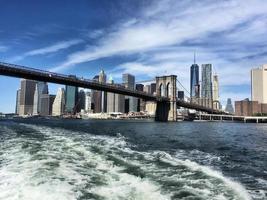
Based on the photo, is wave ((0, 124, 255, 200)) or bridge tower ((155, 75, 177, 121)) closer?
wave ((0, 124, 255, 200))

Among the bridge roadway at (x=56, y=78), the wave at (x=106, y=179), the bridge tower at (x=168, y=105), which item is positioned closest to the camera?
the wave at (x=106, y=179)

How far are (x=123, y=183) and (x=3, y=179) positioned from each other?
3.76 m

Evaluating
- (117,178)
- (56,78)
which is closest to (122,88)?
(56,78)

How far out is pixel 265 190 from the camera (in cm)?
1220

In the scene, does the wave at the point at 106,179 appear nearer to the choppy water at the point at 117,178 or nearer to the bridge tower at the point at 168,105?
the choppy water at the point at 117,178

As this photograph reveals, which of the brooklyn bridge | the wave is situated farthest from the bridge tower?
the wave

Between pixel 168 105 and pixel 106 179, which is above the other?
pixel 168 105

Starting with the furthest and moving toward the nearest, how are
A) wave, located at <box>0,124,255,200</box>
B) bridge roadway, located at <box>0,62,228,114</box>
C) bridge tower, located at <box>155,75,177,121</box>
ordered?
1. bridge tower, located at <box>155,75,177,121</box>
2. bridge roadway, located at <box>0,62,228,114</box>
3. wave, located at <box>0,124,255,200</box>

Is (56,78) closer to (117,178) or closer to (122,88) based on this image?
(122,88)

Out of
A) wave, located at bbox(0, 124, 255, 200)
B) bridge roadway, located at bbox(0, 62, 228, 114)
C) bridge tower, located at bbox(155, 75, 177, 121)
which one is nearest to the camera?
wave, located at bbox(0, 124, 255, 200)

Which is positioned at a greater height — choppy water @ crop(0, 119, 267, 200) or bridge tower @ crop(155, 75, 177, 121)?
bridge tower @ crop(155, 75, 177, 121)

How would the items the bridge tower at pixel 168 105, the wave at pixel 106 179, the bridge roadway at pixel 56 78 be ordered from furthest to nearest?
the bridge tower at pixel 168 105
the bridge roadway at pixel 56 78
the wave at pixel 106 179

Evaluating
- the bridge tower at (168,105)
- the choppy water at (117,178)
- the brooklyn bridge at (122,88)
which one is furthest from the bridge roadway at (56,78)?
the choppy water at (117,178)

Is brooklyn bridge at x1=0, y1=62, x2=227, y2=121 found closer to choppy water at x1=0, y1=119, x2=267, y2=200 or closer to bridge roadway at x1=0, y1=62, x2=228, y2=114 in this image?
bridge roadway at x1=0, y1=62, x2=228, y2=114
